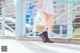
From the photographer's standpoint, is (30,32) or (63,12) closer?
(63,12)

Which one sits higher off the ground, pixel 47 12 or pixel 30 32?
pixel 47 12

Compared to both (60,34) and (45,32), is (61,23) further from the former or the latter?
(45,32)

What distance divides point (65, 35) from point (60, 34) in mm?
303

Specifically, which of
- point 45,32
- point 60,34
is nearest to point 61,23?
point 60,34

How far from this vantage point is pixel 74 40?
11273 mm

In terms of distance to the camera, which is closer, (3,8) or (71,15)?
(71,15)

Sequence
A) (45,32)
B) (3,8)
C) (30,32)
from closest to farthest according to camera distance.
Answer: (45,32)
(30,32)
(3,8)

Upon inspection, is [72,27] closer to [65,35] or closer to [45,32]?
[65,35]

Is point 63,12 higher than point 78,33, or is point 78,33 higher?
point 63,12

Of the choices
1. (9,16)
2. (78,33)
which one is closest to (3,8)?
(9,16)

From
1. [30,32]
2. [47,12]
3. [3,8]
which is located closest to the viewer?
[47,12]

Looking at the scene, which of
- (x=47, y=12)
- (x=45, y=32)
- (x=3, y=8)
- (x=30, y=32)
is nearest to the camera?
(x=45, y=32)

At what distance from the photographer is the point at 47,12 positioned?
1155 cm

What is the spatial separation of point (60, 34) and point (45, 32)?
1392 mm
